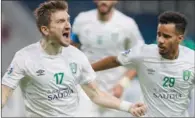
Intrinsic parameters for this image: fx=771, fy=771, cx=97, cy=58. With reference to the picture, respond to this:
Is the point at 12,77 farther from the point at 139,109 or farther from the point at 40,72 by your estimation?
the point at 139,109

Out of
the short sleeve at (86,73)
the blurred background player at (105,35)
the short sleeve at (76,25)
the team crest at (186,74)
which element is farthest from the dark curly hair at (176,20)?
the short sleeve at (76,25)

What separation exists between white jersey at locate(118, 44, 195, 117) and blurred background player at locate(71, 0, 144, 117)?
412 mm

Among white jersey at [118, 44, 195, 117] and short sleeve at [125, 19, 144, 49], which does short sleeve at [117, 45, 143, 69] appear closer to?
white jersey at [118, 44, 195, 117]

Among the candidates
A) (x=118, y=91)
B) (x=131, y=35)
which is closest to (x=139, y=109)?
(x=118, y=91)

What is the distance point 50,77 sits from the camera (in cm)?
193

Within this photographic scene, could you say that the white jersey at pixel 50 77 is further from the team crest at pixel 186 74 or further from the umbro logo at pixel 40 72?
the team crest at pixel 186 74

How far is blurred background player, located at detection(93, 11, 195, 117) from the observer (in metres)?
2.07

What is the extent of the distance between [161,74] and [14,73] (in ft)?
1.43

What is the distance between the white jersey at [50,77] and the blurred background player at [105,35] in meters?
0.59

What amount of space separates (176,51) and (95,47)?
0.60 metres

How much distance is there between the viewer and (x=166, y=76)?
2098mm

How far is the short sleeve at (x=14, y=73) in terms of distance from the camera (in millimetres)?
1871

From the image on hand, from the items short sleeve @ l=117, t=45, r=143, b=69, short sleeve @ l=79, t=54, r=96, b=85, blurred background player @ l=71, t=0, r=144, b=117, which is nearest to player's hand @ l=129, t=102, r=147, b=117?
short sleeve @ l=79, t=54, r=96, b=85

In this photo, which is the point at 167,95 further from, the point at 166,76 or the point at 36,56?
the point at 36,56
